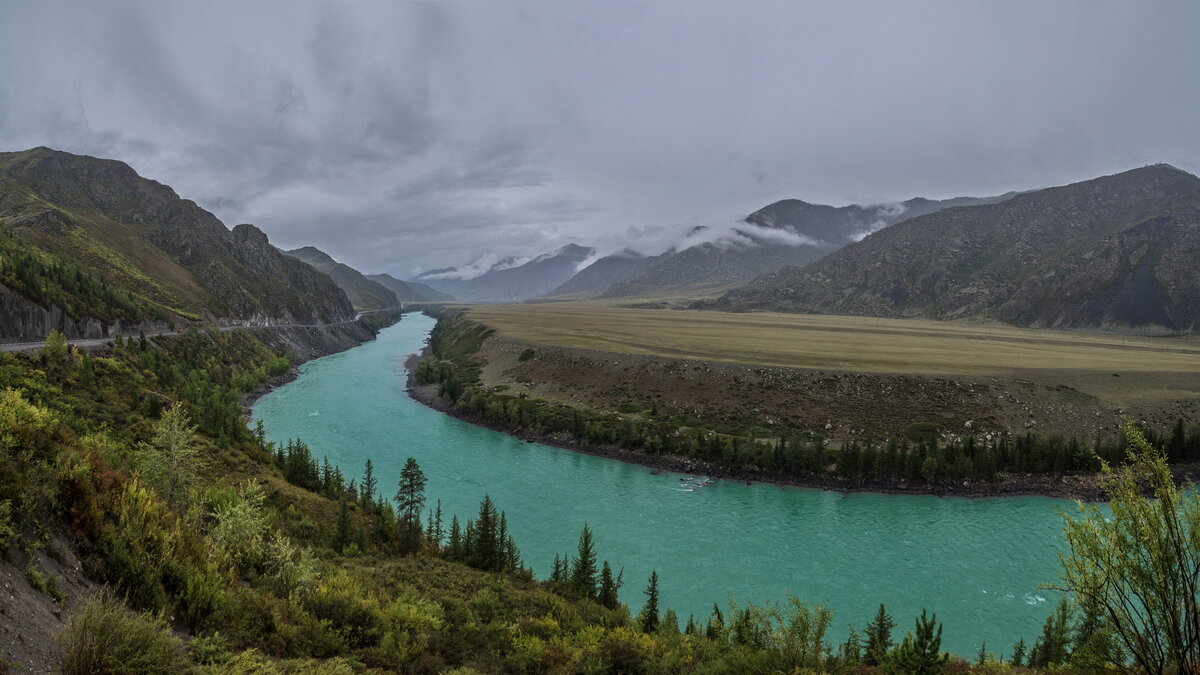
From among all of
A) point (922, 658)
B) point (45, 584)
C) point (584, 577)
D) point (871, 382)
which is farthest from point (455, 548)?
point (871, 382)

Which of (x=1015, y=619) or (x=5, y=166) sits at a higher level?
(x=5, y=166)

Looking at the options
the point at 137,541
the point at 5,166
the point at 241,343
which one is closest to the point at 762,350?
the point at 137,541

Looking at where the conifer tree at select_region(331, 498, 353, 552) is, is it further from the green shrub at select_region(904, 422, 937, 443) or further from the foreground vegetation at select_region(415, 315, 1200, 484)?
the green shrub at select_region(904, 422, 937, 443)

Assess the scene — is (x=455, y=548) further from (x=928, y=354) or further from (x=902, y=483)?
(x=928, y=354)

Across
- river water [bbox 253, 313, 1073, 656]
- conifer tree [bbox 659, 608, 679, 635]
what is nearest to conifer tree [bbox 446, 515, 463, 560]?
river water [bbox 253, 313, 1073, 656]

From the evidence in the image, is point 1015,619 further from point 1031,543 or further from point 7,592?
point 7,592

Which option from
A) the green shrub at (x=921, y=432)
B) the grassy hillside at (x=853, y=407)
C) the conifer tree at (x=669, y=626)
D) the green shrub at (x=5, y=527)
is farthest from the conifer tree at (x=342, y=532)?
the green shrub at (x=921, y=432)

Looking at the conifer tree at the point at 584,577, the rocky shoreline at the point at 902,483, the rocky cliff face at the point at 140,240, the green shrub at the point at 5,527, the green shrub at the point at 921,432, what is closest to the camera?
the green shrub at the point at 5,527

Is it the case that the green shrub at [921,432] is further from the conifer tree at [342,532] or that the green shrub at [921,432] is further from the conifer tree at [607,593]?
the conifer tree at [342,532]
